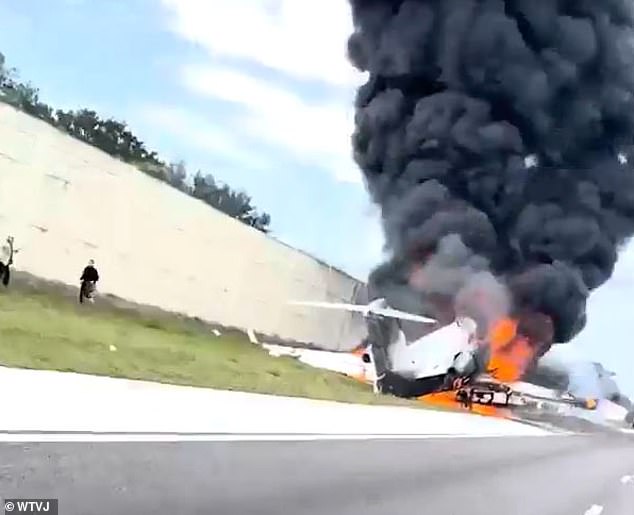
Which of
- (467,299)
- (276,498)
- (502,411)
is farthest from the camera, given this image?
(502,411)

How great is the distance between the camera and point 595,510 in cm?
1594

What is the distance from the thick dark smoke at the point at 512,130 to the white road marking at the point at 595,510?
75.5 feet

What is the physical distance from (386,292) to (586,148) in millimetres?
10403

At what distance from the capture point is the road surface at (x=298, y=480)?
9.31 meters

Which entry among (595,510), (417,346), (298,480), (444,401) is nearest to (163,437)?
(298,480)

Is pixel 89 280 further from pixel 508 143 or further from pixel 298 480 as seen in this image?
pixel 508 143

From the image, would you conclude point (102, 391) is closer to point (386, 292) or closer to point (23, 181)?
point (23, 181)

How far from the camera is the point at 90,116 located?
96.0 feet

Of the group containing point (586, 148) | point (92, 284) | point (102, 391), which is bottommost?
point (102, 391)

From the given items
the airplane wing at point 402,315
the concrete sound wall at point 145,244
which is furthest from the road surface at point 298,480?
the airplane wing at point 402,315

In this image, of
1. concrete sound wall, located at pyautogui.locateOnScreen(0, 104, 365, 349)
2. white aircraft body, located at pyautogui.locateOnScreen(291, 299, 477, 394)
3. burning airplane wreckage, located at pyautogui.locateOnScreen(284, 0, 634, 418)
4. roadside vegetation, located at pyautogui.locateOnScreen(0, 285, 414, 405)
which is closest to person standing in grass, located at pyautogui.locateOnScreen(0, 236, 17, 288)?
concrete sound wall, located at pyautogui.locateOnScreen(0, 104, 365, 349)

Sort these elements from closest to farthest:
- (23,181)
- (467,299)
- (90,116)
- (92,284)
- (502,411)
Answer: (23,181)
(92,284)
(90,116)
(467,299)
(502,411)

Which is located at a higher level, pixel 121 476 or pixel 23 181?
pixel 23 181

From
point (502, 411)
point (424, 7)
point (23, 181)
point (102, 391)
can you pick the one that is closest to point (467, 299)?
point (502, 411)
